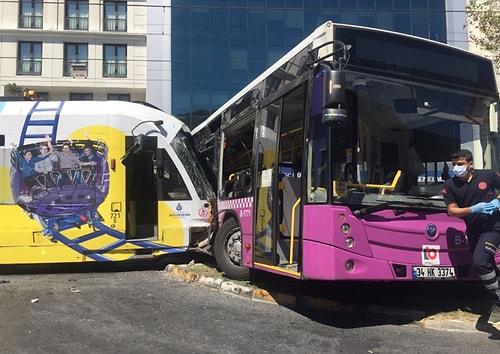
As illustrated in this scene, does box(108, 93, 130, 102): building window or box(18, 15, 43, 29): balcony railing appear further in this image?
box(108, 93, 130, 102): building window

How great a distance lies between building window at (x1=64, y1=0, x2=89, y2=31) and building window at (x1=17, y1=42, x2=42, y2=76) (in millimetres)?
2619

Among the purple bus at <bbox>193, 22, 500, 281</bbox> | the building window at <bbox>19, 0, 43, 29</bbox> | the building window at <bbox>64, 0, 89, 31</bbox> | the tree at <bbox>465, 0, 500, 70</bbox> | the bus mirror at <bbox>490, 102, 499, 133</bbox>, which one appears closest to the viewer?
the purple bus at <bbox>193, 22, 500, 281</bbox>

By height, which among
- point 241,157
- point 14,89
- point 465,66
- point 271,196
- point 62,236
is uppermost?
point 14,89

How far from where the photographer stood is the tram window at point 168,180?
9.59 meters

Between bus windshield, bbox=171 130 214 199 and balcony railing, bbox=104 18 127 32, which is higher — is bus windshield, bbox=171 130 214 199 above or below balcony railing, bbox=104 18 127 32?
below

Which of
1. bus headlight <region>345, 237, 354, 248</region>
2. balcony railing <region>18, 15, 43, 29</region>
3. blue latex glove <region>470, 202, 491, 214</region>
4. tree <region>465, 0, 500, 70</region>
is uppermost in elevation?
balcony railing <region>18, 15, 43, 29</region>

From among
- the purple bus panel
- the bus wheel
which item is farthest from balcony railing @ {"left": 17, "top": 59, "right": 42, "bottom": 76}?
the purple bus panel

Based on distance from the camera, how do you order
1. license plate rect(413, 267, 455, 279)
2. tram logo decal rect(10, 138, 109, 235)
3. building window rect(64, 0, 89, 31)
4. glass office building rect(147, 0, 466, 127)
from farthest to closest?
glass office building rect(147, 0, 466, 127) < building window rect(64, 0, 89, 31) < tram logo decal rect(10, 138, 109, 235) < license plate rect(413, 267, 455, 279)

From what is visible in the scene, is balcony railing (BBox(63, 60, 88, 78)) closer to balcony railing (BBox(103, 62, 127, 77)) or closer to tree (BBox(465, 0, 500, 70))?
balcony railing (BBox(103, 62, 127, 77))

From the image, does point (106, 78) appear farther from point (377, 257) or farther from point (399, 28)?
point (377, 257)

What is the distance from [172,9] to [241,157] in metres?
30.9

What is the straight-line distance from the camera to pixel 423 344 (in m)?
5.12

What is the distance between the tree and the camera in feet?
35.7

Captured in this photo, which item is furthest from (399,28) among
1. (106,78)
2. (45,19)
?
(45,19)
